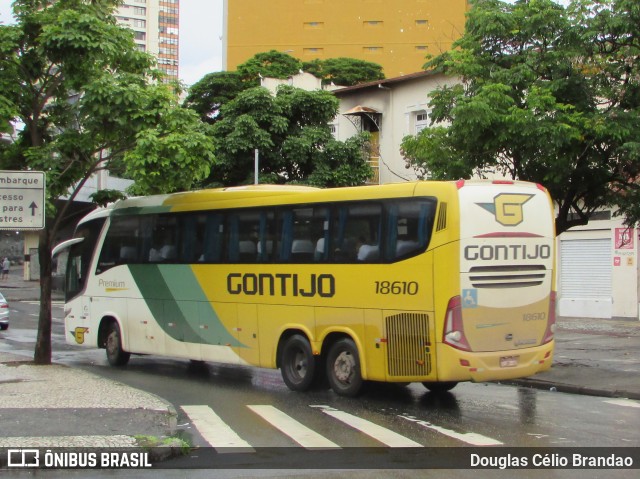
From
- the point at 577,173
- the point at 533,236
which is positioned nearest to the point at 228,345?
the point at 533,236

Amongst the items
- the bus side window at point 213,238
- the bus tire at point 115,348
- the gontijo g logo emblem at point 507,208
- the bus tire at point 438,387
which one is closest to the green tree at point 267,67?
the bus tire at point 115,348

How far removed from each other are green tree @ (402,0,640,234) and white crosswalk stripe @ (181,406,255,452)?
6.22m

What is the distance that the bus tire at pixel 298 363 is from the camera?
43.3 ft

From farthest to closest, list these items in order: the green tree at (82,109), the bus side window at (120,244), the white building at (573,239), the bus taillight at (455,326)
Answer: the white building at (573,239)
the bus side window at (120,244)
the green tree at (82,109)
the bus taillight at (455,326)

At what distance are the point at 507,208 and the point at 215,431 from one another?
4947 mm

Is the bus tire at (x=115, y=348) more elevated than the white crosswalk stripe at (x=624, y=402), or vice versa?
the bus tire at (x=115, y=348)

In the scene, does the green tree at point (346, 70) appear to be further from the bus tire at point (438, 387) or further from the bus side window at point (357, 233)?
the bus side window at point (357, 233)

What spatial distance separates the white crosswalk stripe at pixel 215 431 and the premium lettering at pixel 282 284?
2492 millimetres

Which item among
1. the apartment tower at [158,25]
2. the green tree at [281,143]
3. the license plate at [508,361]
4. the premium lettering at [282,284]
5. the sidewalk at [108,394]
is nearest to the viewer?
the sidewalk at [108,394]

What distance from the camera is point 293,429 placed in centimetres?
1005

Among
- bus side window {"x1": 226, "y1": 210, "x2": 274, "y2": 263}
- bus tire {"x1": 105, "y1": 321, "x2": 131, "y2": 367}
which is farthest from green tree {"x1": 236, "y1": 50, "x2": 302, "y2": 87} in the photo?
bus side window {"x1": 226, "y1": 210, "x2": 274, "y2": 263}

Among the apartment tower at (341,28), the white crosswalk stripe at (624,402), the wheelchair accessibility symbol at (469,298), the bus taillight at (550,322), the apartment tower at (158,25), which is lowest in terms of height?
the white crosswalk stripe at (624,402)

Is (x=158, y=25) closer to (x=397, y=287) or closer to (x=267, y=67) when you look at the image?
(x=267, y=67)

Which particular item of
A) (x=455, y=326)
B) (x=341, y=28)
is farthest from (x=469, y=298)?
(x=341, y=28)
